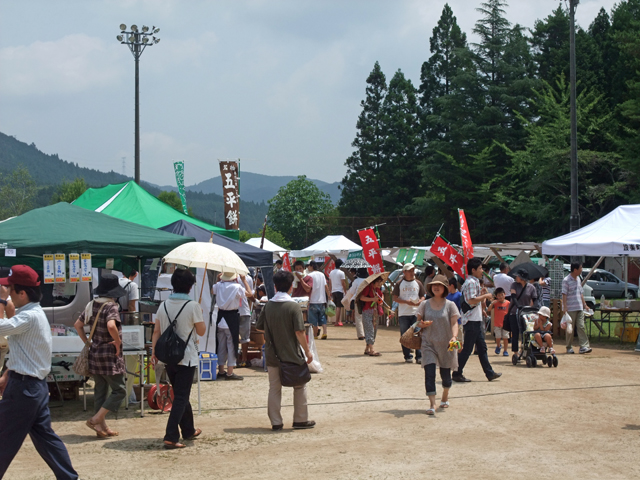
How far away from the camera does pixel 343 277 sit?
21.1m

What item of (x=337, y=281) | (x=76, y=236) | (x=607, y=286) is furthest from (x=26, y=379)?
(x=607, y=286)

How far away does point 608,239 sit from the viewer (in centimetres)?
1548

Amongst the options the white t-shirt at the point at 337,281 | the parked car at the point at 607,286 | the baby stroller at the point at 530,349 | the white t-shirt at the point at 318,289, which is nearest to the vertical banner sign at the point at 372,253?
the white t-shirt at the point at 318,289

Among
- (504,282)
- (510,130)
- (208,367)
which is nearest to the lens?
(208,367)

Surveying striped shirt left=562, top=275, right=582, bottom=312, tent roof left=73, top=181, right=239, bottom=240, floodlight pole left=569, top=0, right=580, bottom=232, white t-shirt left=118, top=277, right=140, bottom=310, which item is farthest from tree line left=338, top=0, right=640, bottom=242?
white t-shirt left=118, top=277, right=140, bottom=310

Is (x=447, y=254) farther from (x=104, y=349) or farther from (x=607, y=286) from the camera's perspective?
(x=607, y=286)

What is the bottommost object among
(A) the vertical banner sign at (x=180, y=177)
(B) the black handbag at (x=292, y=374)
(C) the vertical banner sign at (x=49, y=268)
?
(B) the black handbag at (x=292, y=374)

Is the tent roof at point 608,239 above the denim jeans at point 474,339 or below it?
above

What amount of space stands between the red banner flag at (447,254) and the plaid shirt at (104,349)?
29.9 ft

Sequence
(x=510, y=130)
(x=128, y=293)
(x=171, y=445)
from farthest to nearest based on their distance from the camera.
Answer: (x=510, y=130)
(x=128, y=293)
(x=171, y=445)

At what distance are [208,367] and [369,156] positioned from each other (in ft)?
160

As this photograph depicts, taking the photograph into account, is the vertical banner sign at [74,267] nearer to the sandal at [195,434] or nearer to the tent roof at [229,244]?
the sandal at [195,434]

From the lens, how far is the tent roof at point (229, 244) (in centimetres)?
1329

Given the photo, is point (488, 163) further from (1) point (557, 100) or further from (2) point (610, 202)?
(2) point (610, 202)
